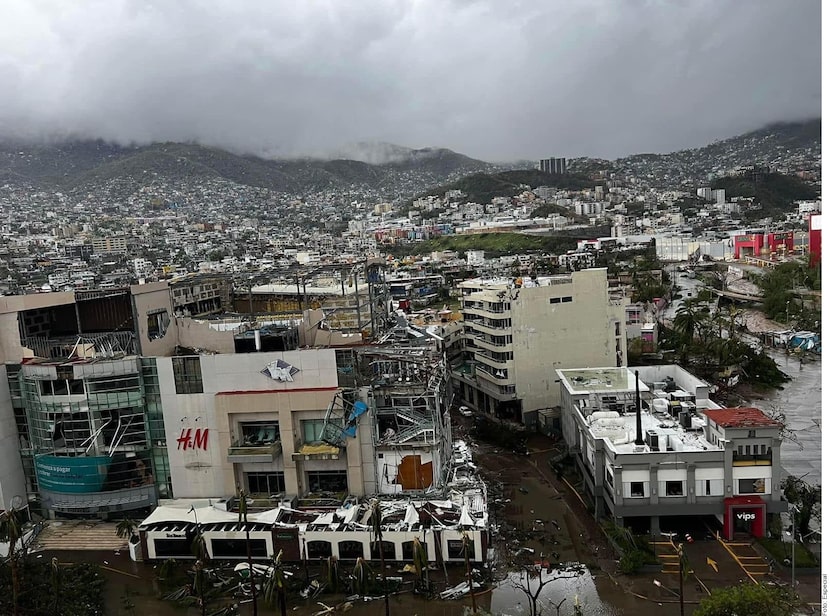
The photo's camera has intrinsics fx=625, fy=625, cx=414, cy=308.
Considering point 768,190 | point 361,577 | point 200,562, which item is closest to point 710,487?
point 361,577

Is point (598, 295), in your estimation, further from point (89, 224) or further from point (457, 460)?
point (89, 224)

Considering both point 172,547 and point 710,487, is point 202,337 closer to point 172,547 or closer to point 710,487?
point 172,547

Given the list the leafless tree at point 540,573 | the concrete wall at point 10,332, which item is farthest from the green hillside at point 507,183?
the leafless tree at point 540,573

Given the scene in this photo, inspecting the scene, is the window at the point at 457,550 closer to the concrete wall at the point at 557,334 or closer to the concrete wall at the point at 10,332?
the concrete wall at the point at 557,334

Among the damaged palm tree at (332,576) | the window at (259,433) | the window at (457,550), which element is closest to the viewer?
the damaged palm tree at (332,576)

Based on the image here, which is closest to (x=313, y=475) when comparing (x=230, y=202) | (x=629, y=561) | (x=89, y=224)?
(x=629, y=561)

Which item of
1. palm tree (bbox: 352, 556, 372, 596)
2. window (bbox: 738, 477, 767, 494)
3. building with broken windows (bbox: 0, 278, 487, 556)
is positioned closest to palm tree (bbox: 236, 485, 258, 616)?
building with broken windows (bbox: 0, 278, 487, 556)

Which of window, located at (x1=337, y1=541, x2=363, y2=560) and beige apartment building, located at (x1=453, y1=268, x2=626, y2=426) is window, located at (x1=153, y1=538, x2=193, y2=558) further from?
beige apartment building, located at (x1=453, y1=268, x2=626, y2=426)
